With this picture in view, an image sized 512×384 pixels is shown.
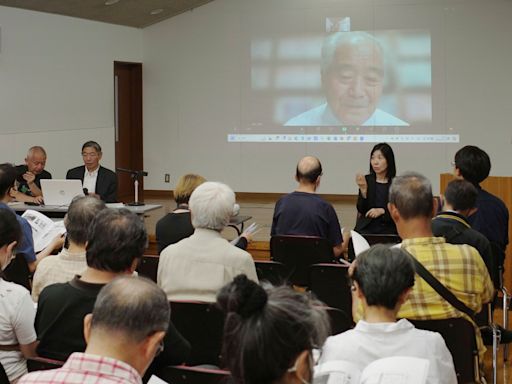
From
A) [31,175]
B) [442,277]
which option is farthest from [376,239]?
[31,175]

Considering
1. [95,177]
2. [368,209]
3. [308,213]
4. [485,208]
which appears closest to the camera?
[485,208]

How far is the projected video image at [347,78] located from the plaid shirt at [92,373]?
9976mm

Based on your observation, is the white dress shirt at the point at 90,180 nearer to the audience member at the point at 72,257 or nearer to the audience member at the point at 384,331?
the audience member at the point at 72,257

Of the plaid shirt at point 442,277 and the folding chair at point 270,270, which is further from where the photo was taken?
the folding chair at point 270,270

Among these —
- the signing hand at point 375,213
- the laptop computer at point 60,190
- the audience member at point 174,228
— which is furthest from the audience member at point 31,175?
the signing hand at point 375,213

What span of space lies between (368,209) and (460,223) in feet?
6.93

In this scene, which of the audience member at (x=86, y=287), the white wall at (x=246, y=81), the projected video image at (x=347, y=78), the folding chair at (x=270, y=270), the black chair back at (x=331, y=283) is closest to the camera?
the audience member at (x=86, y=287)

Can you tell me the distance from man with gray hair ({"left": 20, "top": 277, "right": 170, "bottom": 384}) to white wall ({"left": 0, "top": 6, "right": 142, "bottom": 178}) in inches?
321

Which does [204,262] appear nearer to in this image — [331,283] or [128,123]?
[331,283]

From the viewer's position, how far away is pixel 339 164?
11688 millimetres

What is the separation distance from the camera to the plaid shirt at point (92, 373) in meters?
1.69

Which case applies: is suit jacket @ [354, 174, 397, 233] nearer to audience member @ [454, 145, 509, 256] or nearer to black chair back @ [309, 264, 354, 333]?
audience member @ [454, 145, 509, 256]

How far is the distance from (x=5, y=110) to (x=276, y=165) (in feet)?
14.6
